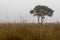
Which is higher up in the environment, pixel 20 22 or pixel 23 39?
pixel 20 22

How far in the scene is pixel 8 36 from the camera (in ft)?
13.9

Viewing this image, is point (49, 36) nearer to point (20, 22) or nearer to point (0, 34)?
point (0, 34)

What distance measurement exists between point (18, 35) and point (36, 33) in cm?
50

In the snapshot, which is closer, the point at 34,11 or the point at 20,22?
the point at 20,22

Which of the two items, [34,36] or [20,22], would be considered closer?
[34,36]

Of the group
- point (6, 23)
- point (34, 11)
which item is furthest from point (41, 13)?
point (6, 23)

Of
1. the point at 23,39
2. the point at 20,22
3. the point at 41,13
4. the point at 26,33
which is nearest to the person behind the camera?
the point at 23,39

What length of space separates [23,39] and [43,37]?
1.65 feet

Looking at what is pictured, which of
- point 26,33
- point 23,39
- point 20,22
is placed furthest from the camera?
point 20,22

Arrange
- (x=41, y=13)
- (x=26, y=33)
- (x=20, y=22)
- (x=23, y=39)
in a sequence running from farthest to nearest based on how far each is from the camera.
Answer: (x=41, y=13)
(x=20, y=22)
(x=26, y=33)
(x=23, y=39)

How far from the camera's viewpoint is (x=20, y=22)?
591 cm

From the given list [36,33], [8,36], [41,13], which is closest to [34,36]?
[36,33]

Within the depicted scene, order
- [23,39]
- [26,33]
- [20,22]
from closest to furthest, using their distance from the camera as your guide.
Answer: [23,39]
[26,33]
[20,22]

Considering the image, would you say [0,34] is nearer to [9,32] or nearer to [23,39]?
[9,32]
